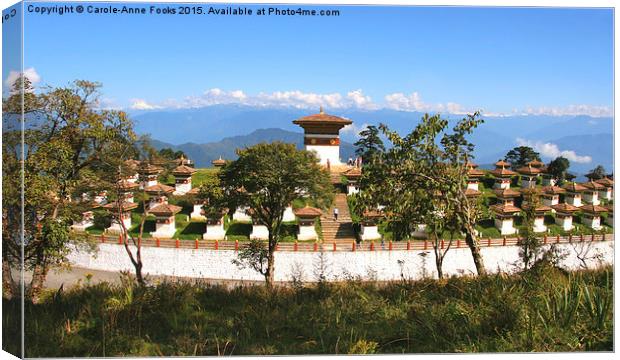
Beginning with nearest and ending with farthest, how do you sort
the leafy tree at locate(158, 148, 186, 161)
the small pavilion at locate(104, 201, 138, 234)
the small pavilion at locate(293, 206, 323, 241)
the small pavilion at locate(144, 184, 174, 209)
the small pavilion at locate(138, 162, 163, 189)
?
the small pavilion at locate(104, 201, 138, 234), the small pavilion at locate(138, 162, 163, 189), the leafy tree at locate(158, 148, 186, 161), the small pavilion at locate(144, 184, 174, 209), the small pavilion at locate(293, 206, 323, 241)

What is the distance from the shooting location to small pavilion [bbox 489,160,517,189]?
7156mm

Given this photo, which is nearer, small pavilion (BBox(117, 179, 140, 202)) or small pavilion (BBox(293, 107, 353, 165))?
small pavilion (BBox(117, 179, 140, 202))

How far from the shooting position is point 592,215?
19.0ft

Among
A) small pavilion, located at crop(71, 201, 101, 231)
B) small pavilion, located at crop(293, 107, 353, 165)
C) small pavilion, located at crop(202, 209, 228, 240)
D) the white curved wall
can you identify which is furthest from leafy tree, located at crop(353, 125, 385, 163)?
small pavilion, located at crop(71, 201, 101, 231)

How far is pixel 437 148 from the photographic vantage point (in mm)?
4859

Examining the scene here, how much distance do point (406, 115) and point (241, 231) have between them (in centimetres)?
302

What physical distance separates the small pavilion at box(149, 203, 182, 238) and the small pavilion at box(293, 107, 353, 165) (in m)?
2.29

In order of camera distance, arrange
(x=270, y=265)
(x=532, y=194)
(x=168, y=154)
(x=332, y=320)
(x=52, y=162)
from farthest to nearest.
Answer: (x=532, y=194)
(x=270, y=265)
(x=168, y=154)
(x=52, y=162)
(x=332, y=320)

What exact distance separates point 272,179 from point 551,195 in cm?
467

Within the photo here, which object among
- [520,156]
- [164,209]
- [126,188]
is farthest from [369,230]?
[126,188]

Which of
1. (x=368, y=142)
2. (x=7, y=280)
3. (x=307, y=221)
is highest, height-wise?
(x=368, y=142)

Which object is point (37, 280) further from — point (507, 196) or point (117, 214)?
point (507, 196)

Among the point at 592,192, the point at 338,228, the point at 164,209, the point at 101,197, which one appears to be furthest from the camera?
the point at 338,228

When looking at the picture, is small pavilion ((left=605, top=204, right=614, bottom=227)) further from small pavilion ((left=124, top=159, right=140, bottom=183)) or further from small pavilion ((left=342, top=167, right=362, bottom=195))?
small pavilion ((left=124, top=159, right=140, bottom=183))
